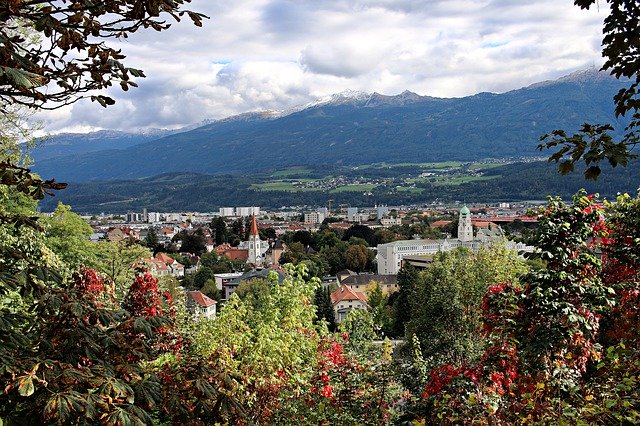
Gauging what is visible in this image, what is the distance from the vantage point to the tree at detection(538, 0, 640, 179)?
294 cm

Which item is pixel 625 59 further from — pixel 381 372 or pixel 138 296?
pixel 138 296

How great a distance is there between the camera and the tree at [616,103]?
2938 mm

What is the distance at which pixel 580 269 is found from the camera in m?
6.62

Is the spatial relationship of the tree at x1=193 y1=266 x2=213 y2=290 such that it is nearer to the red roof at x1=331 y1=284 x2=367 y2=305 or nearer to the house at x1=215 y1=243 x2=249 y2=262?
the red roof at x1=331 y1=284 x2=367 y2=305

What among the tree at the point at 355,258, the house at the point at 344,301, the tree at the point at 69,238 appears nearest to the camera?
the tree at the point at 69,238

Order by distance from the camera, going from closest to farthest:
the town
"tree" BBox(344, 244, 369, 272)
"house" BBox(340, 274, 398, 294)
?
the town
"house" BBox(340, 274, 398, 294)
"tree" BBox(344, 244, 369, 272)

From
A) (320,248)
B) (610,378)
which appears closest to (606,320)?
(610,378)

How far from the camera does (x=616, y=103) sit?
317 centimetres

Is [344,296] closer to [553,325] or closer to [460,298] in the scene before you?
[460,298]

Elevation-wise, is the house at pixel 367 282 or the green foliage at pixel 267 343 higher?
the green foliage at pixel 267 343

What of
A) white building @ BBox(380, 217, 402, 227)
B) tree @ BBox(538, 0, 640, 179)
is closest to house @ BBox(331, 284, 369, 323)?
tree @ BBox(538, 0, 640, 179)

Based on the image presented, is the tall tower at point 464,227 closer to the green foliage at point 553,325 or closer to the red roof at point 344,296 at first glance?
the red roof at point 344,296

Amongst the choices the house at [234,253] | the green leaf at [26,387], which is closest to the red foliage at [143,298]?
the green leaf at [26,387]

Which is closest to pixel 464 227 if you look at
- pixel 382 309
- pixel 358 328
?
pixel 382 309
